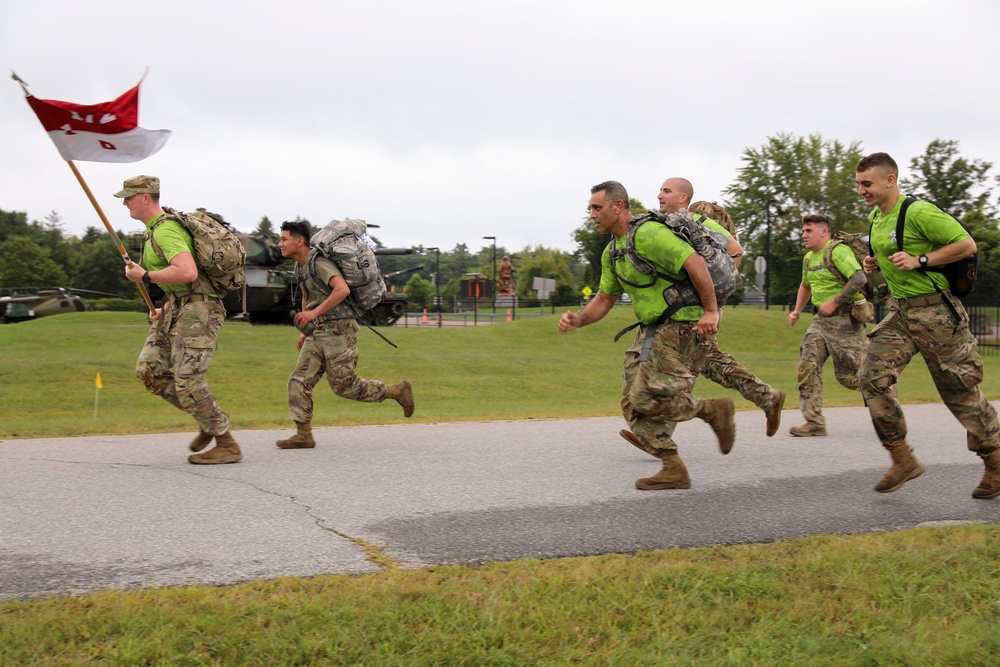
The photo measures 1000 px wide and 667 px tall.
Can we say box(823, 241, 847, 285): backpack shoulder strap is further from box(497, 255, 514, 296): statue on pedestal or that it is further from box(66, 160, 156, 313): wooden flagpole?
box(497, 255, 514, 296): statue on pedestal

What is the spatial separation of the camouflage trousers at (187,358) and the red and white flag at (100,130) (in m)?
1.83

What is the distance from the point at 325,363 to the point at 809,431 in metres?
4.40

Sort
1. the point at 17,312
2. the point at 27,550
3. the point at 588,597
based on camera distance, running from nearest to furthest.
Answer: the point at 588,597 → the point at 27,550 → the point at 17,312

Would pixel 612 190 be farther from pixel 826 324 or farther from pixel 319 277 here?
pixel 826 324

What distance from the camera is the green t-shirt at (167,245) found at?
21.5 ft

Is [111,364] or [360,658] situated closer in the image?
[360,658]

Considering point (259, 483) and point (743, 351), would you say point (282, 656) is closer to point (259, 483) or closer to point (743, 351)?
point (259, 483)

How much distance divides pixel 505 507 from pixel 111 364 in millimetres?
12668

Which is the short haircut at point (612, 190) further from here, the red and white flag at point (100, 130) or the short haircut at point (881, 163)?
the red and white flag at point (100, 130)

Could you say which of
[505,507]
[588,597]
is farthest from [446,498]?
[588,597]

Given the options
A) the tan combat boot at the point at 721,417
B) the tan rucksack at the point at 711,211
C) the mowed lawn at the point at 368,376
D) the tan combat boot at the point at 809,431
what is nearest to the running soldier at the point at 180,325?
the mowed lawn at the point at 368,376

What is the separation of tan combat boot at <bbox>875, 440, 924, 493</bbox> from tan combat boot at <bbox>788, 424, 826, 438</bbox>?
10.1ft

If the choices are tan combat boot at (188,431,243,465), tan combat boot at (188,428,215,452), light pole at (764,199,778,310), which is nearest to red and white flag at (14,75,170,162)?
tan combat boot at (188,428,215,452)

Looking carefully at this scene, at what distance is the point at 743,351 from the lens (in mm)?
25469
